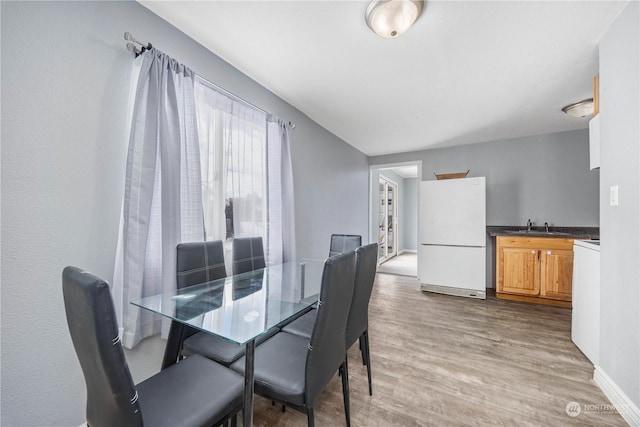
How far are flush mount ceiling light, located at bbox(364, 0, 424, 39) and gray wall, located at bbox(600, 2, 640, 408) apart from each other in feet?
4.12

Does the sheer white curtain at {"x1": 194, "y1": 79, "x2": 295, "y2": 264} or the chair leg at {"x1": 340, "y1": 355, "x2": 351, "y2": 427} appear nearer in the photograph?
the chair leg at {"x1": 340, "y1": 355, "x2": 351, "y2": 427}

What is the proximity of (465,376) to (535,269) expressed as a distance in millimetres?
2490

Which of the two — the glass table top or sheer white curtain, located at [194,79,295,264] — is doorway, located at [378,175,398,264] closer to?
sheer white curtain, located at [194,79,295,264]

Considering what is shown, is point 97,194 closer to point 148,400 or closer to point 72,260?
point 72,260

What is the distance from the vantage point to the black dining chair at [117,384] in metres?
0.70

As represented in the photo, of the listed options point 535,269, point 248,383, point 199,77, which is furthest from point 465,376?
point 199,77

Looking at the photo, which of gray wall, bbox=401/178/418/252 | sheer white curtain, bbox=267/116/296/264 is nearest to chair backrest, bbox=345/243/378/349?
sheer white curtain, bbox=267/116/296/264

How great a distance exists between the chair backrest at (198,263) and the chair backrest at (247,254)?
18cm

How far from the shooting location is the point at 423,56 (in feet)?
6.61

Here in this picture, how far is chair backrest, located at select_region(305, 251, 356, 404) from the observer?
1033 mm

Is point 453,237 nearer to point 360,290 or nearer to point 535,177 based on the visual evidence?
point 535,177

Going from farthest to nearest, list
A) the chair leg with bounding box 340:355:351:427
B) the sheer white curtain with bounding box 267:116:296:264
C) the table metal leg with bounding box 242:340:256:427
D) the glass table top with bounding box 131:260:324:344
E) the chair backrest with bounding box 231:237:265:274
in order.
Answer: the sheer white curtain with bounding box 267:116:296:264, the chair backrest with bounding box 231:237:265:274, the chair leg with bounding box 340:355:351:427, the glass table top with bounding box 131:260:324:344, the table metal leg with bounding box 242:340:256:427

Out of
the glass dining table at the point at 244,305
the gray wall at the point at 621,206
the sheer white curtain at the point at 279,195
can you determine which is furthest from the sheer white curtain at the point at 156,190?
the gray wall at the point at 621,206

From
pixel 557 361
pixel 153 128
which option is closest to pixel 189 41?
pixel 153 128
